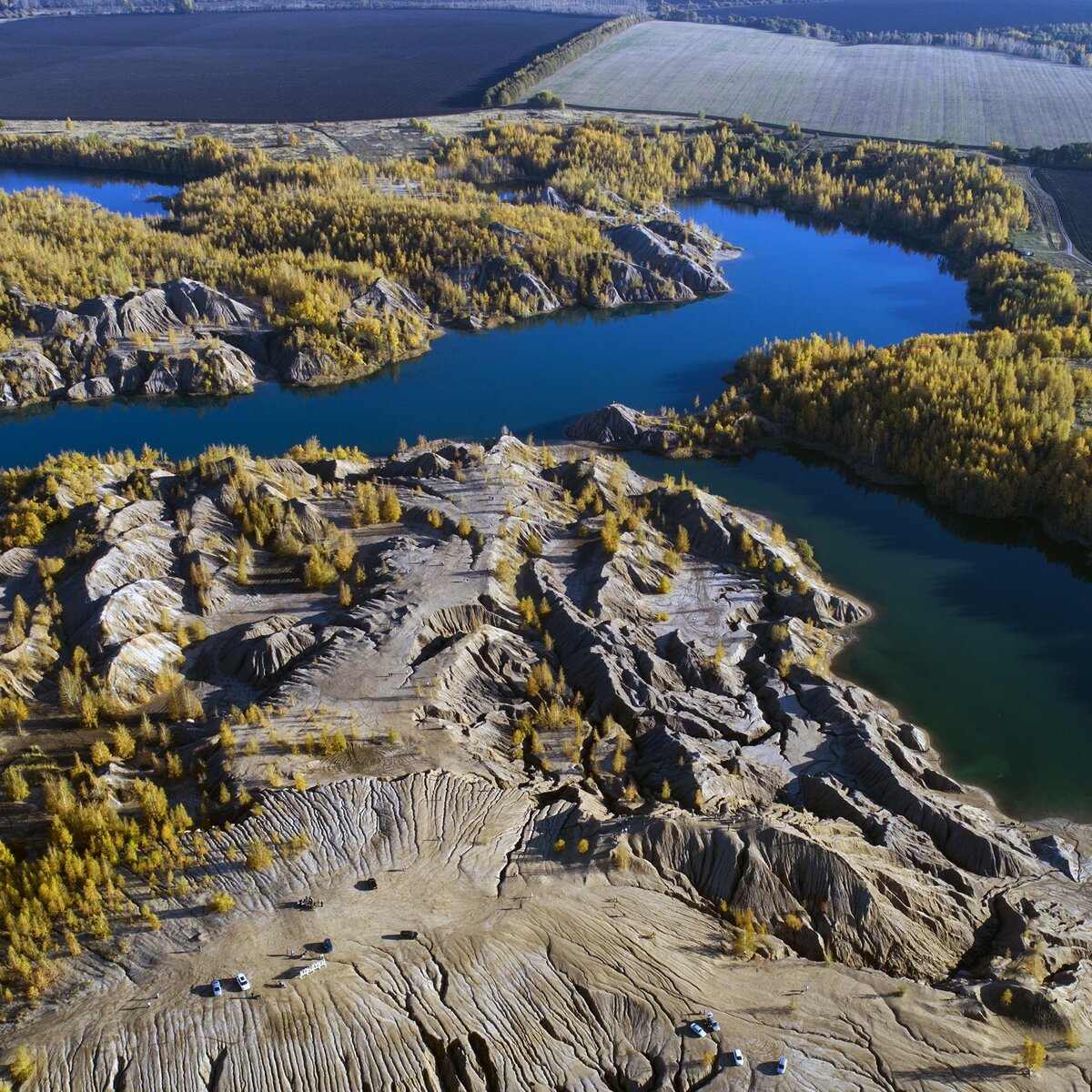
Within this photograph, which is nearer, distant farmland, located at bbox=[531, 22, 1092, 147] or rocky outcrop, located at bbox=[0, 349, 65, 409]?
rocky outcrop, located at bbox=[0, 349, 65, 409]

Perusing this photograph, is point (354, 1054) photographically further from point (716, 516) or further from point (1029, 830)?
point (716, 516)

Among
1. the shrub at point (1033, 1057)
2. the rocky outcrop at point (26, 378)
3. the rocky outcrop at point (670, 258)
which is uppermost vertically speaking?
the rocky outcrop at point (670, 258)

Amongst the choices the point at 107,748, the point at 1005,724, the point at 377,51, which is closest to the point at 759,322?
the point at 1005,724

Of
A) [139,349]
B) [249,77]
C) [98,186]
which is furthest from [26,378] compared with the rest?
[249,77]

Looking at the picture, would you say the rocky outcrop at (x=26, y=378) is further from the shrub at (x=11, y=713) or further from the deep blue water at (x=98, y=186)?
the deep blue water at (x=98, y=186)

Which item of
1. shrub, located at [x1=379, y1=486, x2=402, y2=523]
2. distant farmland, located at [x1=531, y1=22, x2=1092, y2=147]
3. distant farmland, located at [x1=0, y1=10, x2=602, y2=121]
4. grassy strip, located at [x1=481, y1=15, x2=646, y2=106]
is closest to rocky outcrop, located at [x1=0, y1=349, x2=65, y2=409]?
shrub, located at [x1=379, y1=486, x2=402, y2=523]

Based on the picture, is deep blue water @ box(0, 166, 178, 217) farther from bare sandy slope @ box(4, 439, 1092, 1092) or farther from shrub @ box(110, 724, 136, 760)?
shrub @ box(110, 724, 136, 760)

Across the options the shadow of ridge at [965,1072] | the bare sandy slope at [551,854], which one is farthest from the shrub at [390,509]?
the shadow of ridge at [965,1072]
